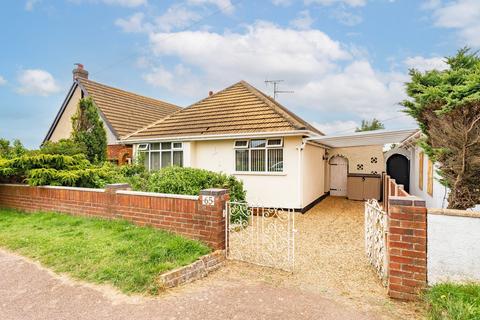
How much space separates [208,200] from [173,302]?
6.85 feet

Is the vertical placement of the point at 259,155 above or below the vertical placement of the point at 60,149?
below

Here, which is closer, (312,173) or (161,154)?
(312,173)

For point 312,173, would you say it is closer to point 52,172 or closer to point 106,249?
point 106,249

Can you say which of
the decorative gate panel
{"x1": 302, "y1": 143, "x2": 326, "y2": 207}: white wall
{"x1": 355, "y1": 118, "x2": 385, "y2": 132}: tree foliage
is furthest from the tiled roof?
{"x1": 355, "y1": 118, "x2": 385, "y2": 132}: tree foliage

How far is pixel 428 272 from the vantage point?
13.7 feet

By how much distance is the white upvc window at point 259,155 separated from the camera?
450 inches

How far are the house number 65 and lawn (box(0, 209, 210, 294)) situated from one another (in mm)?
819

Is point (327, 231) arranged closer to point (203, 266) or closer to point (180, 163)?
point (203, 266)

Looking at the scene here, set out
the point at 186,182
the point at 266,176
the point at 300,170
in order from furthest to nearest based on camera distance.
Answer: the point at 266,176, the point at 300,170, the point at 186,182

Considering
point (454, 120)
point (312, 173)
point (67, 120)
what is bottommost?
point (312, 173)

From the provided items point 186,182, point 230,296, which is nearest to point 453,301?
point 230,296

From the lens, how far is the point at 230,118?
13.2 meters

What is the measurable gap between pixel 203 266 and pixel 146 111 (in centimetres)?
1866

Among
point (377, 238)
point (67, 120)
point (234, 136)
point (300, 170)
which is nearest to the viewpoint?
point (377, 238)
